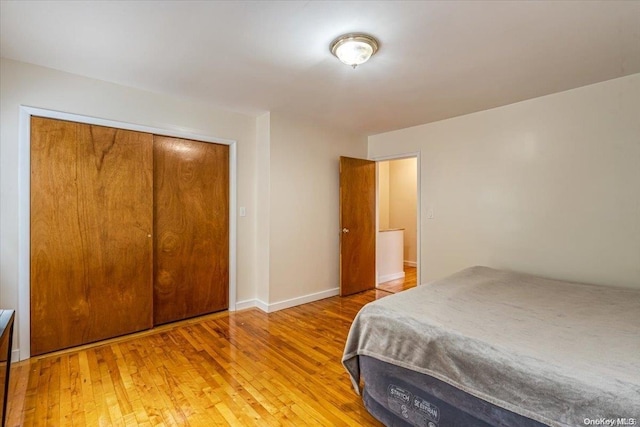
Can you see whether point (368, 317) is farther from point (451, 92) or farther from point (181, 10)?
point (451, 92)

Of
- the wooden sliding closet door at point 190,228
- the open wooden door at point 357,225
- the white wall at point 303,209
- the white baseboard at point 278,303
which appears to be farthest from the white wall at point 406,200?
the wooden sliding closet door at point 190,228

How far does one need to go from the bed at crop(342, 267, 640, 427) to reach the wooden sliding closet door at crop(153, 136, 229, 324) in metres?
2.08

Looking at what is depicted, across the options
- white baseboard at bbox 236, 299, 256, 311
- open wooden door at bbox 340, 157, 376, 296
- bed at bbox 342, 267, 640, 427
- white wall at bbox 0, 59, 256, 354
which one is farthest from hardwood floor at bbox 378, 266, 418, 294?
bed at bbox 342, 267, 640, 427

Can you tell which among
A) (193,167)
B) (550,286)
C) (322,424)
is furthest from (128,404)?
(550,286)

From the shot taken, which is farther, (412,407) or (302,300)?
(302,300)

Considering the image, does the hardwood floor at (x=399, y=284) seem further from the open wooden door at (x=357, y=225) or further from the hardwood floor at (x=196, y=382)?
the hardwood floor at (x=196, y=382)

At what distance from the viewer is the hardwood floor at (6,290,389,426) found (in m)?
1.70

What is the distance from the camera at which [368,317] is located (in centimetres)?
177

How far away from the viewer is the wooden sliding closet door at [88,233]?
7.77 feet

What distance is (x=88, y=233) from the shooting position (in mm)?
2555

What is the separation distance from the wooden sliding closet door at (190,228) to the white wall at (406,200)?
13.8 feet

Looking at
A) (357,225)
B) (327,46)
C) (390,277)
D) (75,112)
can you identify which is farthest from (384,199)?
(75,112)

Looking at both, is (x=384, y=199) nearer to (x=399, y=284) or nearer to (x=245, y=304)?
(x=399, y=284)

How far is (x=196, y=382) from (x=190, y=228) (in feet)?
5.29
